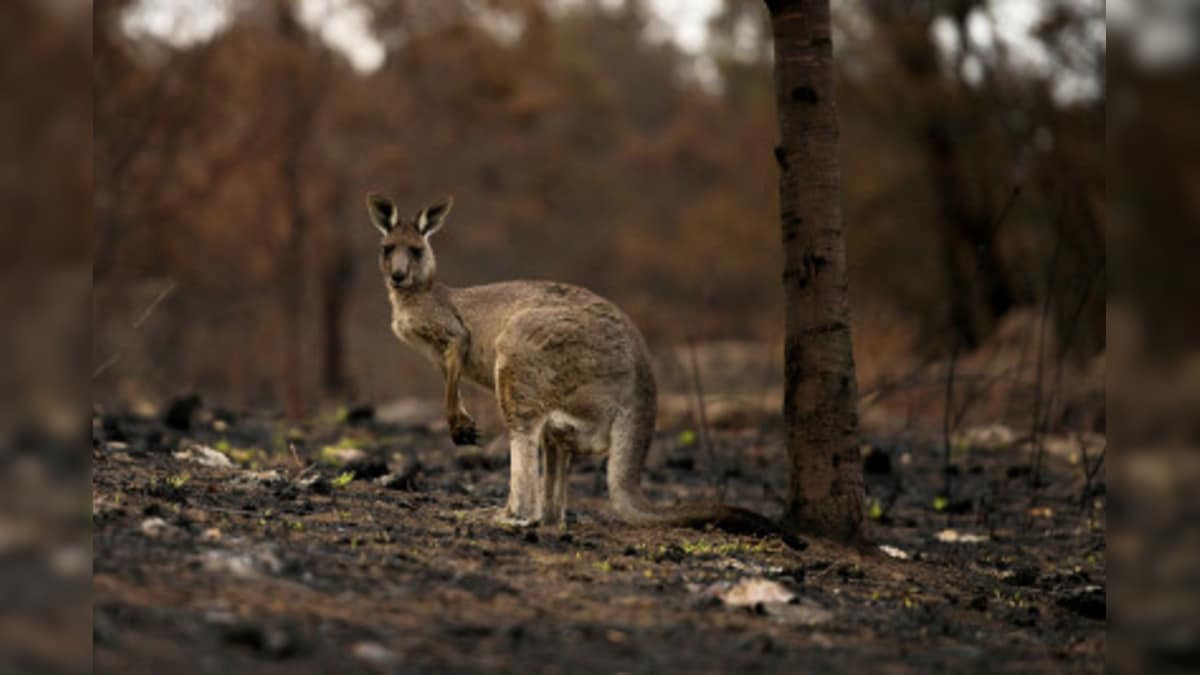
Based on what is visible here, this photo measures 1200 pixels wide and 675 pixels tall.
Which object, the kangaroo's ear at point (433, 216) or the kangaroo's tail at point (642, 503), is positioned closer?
the kangaroo's tail at point (642, 503)

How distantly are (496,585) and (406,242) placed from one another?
264 centimetres

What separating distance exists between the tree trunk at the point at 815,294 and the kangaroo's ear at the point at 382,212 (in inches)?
85.2

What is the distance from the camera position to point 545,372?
23.0ft

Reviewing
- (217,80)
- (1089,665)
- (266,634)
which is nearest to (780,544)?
(1089,665)

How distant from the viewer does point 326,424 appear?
40.4ft

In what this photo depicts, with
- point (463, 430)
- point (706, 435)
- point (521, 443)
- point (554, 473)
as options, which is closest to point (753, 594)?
point (521, 443)

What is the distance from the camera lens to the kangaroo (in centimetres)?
702

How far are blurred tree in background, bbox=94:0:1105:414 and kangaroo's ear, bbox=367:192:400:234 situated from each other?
12.9ft

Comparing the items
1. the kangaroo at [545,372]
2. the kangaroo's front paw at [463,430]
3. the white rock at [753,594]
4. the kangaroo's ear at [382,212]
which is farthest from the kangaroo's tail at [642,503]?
the kangaroo's ear at [382,212]

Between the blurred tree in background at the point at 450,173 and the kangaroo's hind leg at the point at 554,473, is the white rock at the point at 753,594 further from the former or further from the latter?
the blurred tree in background at the point at 450,173

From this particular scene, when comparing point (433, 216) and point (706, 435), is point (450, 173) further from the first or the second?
point (433, 216)

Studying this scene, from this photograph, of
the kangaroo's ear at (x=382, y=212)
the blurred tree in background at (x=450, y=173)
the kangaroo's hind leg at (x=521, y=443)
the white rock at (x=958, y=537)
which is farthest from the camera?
the blurred tree in background at (x=450, y=173)

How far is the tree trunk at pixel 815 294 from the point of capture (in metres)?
7.10

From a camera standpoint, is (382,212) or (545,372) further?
(382,212)
